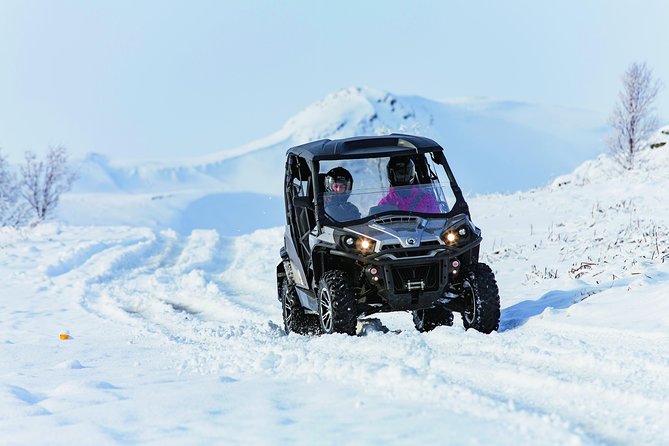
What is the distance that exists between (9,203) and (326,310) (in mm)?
46878

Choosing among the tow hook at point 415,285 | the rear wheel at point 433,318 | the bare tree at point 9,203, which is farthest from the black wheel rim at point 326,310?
the bare tree at point 9,203

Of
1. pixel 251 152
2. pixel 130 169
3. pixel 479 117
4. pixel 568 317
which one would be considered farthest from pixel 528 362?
pixel 479 117

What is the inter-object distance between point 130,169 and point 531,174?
82.1m

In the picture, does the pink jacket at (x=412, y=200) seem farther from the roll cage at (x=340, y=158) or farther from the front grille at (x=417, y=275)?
the front grille at (x=417, y=275)

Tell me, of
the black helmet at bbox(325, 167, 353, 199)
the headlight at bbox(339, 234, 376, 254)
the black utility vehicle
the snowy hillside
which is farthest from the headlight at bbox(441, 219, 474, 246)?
the snowy hillside

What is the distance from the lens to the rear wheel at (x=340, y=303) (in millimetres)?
7801

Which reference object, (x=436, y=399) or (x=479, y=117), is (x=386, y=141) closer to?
(x=436, y=399)

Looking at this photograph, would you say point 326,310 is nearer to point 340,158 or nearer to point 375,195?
point 375,195

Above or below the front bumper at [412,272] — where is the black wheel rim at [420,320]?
below

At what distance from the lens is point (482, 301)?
7.71m

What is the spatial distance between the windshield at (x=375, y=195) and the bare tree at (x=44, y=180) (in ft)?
164

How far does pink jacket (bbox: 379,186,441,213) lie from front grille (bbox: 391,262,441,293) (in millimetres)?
839

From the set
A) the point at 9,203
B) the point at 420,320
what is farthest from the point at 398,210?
the point at 9,203

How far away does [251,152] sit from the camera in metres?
161
